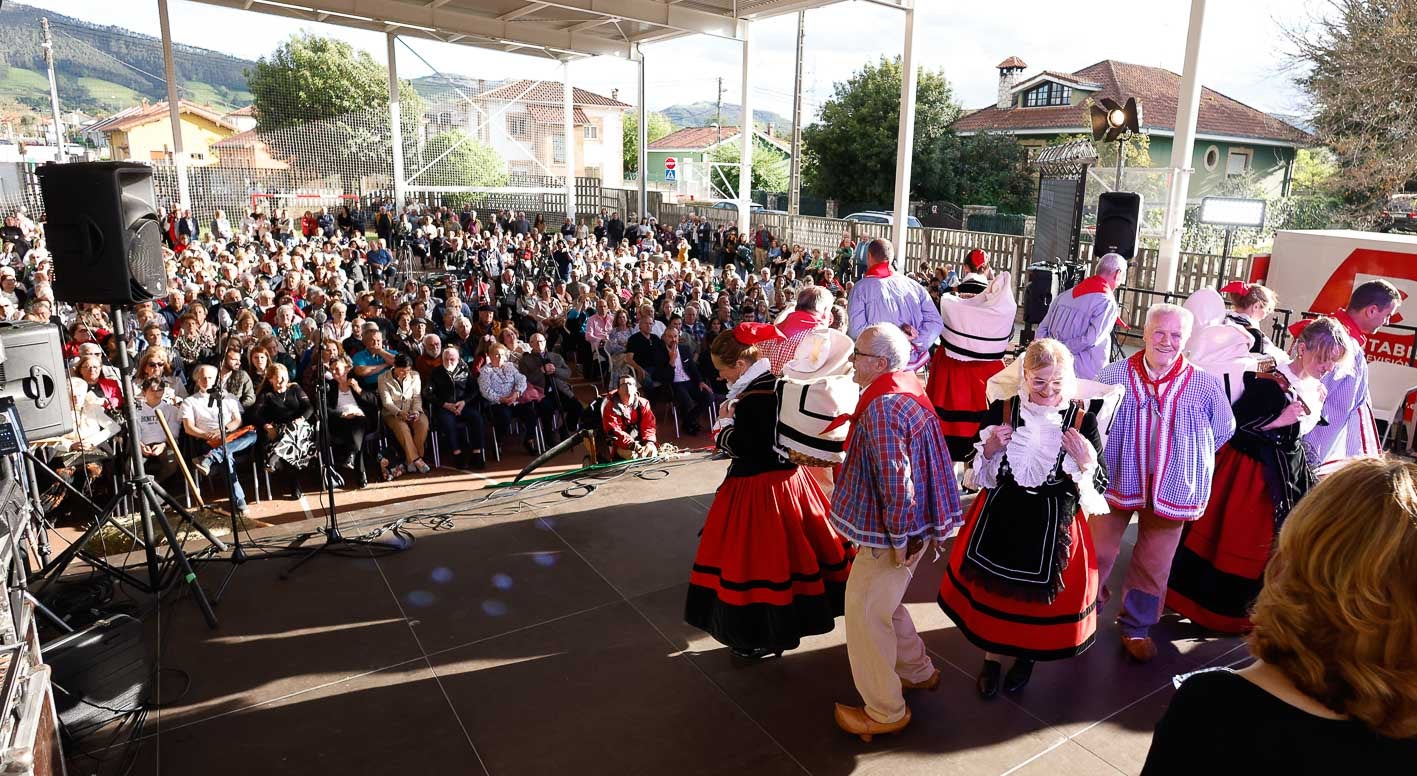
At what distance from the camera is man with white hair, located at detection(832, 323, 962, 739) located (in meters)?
2.74

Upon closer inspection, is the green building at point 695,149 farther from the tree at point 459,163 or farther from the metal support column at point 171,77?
the metal support column at point 171,77

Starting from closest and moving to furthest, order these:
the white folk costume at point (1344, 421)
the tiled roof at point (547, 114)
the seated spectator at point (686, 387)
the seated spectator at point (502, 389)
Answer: the white folk costume at point (1344, 421), the seated spectator at point (502, 389), the seated spectator at point (686, 387), the tiled roof at point (547, 114)

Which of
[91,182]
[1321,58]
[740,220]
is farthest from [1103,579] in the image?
[1321,58]

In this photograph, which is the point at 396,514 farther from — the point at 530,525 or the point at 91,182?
the point at 91,182

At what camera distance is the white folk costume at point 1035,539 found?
9.37ft

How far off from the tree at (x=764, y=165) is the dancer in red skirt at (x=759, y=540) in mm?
41761

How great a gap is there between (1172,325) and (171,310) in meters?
9.46

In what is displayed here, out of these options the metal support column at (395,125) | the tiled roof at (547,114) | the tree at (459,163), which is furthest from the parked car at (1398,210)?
the metal support column at (395,125)

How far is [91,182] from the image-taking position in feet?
12.1

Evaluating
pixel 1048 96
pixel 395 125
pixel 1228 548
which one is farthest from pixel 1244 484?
pixel 1048 96

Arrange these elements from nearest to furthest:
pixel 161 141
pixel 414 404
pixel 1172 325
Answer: pixel 1172 325, pixel 414 404, pixel 161 141

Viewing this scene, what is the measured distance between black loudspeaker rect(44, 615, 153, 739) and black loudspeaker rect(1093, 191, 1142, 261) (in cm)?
793

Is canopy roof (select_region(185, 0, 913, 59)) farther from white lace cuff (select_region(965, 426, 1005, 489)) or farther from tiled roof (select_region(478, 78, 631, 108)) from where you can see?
white lace cuff (select_region(965, 426, 1005, 489))

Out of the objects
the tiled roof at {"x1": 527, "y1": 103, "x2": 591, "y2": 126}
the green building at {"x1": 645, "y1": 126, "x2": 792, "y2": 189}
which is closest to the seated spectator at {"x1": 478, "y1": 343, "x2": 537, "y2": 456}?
the tiled roof at {"x1": 527, "y1": 103, "x2": 591, "y2": 126}
